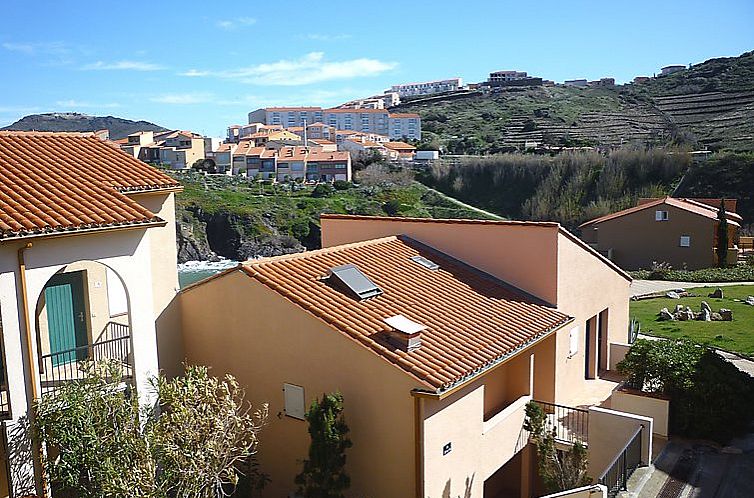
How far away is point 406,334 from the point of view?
11148 mm

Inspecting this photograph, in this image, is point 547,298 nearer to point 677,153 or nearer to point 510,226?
point 510,226

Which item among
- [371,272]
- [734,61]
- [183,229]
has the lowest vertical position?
[183,229]

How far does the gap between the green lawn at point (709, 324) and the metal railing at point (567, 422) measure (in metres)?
7.84

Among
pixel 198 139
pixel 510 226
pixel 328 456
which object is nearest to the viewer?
pixel 328 456

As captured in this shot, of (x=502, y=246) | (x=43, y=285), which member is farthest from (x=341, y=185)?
(x=43, y=285)

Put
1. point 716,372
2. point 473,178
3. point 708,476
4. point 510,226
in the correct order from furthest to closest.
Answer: point 473,178
point 510,226
point 716,372
point 708,476

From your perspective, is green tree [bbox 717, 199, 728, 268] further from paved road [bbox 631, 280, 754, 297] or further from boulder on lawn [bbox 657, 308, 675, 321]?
boulder on lawn [bbox 657, 308, 675, 321]

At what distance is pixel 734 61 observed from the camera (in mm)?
120750

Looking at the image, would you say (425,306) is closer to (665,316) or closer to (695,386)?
(695,386)

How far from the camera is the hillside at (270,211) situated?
249 ft

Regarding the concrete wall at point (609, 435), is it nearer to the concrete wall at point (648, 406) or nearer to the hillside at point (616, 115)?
the concrete wall at point (648, 406)

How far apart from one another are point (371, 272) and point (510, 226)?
144 inches

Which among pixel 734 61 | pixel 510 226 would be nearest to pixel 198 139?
pixel 734 61

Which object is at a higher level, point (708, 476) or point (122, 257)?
point (122, 257)
